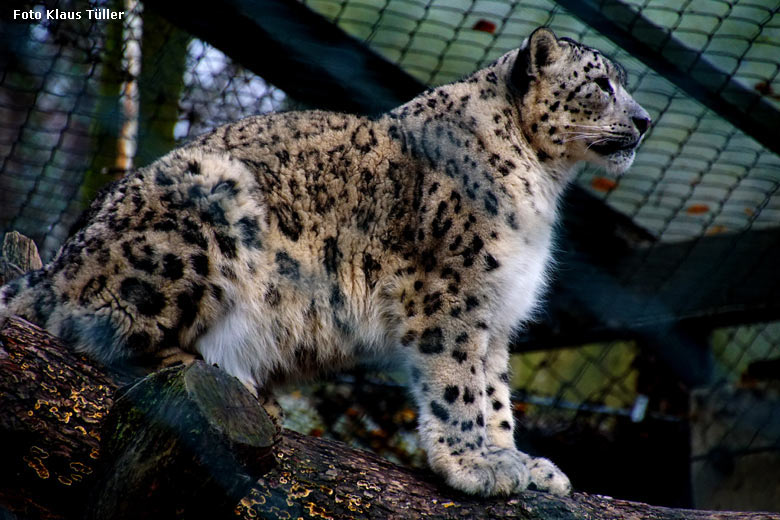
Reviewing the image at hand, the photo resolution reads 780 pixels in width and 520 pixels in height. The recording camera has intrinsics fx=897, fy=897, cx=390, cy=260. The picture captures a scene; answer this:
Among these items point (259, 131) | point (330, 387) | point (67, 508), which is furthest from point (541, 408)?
point (67, 508)

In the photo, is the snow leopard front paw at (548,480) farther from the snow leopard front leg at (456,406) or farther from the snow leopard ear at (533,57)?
the snow leopard ear at (533,57)

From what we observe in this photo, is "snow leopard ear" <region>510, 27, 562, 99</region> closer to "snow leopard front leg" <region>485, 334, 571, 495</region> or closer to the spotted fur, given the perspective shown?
the spotted fur

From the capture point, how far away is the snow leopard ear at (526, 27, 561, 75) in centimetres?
375

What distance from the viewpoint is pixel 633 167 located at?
507cm

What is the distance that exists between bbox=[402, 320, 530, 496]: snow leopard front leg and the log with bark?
85 millimetres

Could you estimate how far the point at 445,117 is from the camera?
3.72 metres

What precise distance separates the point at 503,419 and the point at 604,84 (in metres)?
1.50

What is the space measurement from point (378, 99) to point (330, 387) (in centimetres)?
233

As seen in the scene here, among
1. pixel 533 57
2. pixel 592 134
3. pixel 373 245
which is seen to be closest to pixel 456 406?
pixel 373 245

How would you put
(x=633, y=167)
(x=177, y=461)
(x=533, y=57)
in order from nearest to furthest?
(x=177, y=461), (x=533, y=57), (x=633, y=167)

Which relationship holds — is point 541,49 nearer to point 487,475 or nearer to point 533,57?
point 533,57

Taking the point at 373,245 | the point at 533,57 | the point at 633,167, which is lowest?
the point at 373,245

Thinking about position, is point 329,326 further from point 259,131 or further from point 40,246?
point 40,246

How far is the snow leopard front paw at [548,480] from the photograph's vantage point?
3336 millimetres
